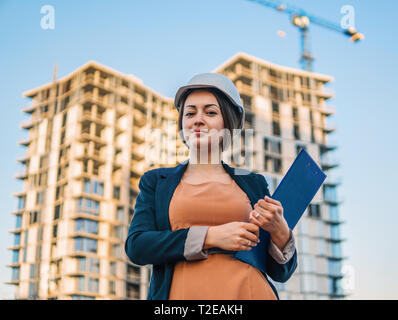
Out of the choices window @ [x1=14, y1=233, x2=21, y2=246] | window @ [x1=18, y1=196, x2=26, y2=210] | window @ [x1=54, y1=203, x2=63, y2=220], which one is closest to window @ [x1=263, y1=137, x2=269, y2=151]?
window @ [x1=54, y1=203, x2=63, y2=220]

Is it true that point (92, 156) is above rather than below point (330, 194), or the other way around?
above

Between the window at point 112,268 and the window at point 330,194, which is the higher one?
the window at point 330,194

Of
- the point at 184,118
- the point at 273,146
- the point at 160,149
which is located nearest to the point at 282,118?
the point at 273,146

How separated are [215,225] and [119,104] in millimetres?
49232

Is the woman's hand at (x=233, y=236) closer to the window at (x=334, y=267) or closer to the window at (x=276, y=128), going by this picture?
the window at (x=276, y=128)

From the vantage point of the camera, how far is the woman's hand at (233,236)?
149 centimetres

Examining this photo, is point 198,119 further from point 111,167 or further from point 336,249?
point 336,249

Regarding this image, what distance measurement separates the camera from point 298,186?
171 cm

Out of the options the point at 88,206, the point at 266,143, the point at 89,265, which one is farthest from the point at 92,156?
the point at 266,143

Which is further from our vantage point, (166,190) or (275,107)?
(275,107)

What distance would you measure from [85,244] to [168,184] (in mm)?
46018

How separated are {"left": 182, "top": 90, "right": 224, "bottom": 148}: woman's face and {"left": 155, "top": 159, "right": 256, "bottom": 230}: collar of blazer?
0.44 ft

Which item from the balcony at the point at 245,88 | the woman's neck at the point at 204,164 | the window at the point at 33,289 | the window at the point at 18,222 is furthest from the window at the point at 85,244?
the woman's neck at the point at 204,164

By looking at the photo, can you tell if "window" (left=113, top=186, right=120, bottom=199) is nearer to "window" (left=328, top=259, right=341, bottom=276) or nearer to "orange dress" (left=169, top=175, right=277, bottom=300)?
"window" (left=328, top=259, right=341, bottom=276)
